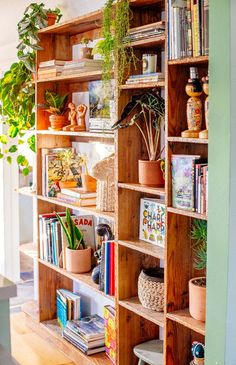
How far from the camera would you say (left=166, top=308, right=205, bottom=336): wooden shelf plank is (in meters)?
2.39

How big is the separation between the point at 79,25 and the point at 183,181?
1401mm

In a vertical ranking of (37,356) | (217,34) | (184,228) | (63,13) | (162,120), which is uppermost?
(63,13)

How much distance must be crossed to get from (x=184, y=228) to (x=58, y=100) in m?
1.49

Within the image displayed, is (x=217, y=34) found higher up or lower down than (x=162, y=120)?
higher up

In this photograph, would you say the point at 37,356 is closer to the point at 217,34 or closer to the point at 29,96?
the point at 29,96

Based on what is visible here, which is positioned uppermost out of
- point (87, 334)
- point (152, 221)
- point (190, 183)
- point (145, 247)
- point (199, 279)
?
point (190, 183)

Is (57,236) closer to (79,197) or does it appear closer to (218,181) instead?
(79,197)

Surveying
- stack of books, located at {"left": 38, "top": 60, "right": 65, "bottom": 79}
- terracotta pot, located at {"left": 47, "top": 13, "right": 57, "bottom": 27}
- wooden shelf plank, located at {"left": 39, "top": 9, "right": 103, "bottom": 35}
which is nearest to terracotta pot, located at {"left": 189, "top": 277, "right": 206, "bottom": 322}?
wooden shelf plank, located at {"left": 39, "top": 9, "right": 103, "bottom": 35}

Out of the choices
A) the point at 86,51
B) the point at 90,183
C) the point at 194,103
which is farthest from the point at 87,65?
the point at 194,103

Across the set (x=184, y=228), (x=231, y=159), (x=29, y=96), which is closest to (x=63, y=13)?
(x=29, y=96)

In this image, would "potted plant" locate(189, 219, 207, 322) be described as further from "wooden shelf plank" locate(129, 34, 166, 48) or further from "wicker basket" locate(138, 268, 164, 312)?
"wooden shelf plank" locate(129, 34, 166, 48)

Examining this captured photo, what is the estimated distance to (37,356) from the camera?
351cm

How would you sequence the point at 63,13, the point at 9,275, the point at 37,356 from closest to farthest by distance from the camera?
the point at 37,356 → the point at 63,13 → the point at 9,275

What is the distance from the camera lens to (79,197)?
3412mm
